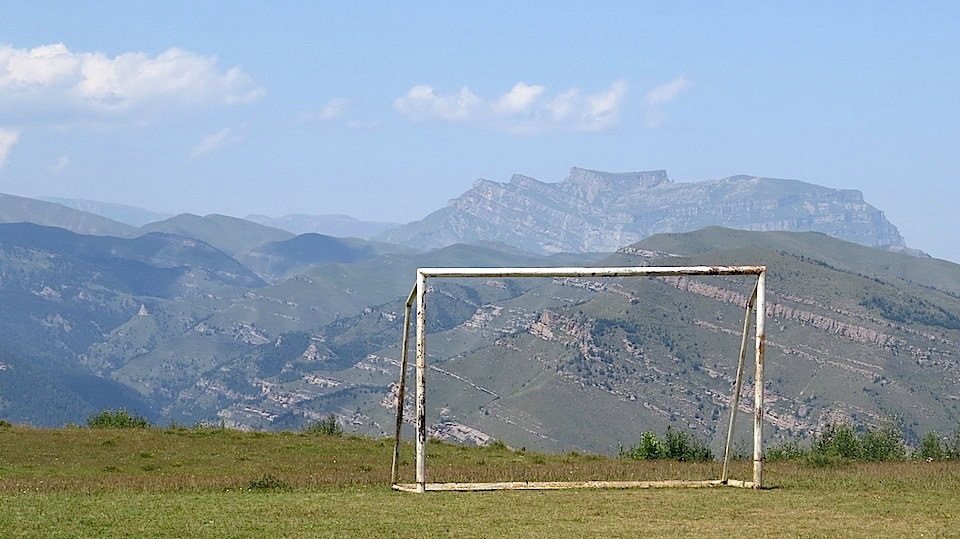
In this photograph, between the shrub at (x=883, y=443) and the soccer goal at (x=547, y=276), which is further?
the shrub at (x=883, y=443)

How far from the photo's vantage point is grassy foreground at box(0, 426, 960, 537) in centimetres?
2161

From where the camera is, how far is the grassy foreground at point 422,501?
21.6 m

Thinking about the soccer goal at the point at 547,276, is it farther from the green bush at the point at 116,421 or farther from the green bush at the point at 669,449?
the green bush at the point at 116,421

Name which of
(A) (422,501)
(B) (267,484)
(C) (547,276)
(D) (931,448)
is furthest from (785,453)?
(A) (422,501)

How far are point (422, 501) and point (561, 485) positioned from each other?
4.42 metres

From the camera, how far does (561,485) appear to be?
29.2m

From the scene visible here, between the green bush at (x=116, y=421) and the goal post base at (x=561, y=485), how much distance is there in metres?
26.7

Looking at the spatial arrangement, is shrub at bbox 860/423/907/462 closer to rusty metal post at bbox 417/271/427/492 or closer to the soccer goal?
the soccer goal

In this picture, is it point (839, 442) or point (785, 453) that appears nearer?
point (785, 453)

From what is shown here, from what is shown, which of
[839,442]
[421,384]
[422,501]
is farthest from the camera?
[839,442]

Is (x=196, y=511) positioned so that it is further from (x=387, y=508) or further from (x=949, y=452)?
(x=949, y=452)

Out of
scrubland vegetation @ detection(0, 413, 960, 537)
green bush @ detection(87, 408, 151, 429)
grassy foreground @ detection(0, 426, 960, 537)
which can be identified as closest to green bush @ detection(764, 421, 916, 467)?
scrubland vegetation @ detection(0, 413, 960, 537)

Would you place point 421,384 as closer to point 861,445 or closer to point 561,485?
point 561,485

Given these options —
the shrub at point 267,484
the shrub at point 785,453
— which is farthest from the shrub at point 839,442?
the shrub at point 267,484
